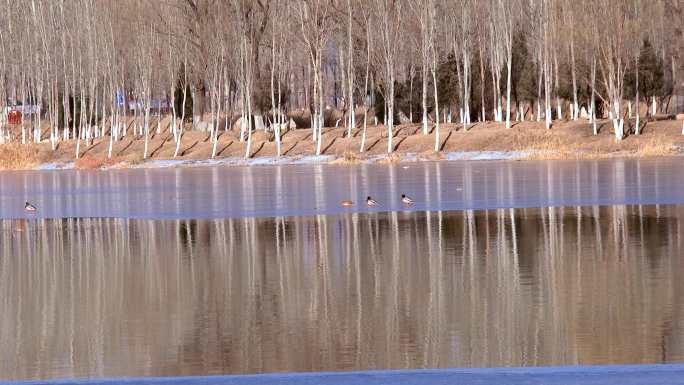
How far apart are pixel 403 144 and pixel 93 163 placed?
17.5 metres

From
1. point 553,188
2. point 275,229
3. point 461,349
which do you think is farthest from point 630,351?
point 553,188

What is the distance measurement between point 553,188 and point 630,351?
923 inches

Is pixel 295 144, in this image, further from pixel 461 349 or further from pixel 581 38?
pixel 461 349

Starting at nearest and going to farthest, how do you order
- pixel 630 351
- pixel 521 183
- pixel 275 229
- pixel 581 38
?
pixel 630 351 < pixel 275 229 < pixel 521 183 < pixel 581 38

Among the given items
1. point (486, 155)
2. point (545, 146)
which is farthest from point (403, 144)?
point (545, 146)

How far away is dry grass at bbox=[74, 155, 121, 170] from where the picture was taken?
68375mm

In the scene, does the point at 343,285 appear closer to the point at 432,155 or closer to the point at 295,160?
the point at 432,155

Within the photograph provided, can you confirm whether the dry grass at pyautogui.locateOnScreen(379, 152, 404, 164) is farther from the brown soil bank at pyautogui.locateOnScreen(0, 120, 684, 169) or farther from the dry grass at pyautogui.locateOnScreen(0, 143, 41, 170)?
the dry grass at pyautogui.locateOnScreen(0, 143, 41, 170)

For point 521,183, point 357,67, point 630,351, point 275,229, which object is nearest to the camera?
point 630,351

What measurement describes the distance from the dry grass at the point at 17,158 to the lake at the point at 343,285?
39.9 metres

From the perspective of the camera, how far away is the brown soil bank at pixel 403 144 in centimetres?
5812

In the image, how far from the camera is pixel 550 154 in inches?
2260

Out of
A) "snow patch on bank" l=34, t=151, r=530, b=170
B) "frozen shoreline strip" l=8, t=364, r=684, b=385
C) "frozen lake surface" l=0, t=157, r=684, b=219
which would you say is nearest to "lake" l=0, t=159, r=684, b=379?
"frozen lake surface" l=0, t=157, r=684, b=219

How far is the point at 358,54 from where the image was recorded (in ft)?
263
